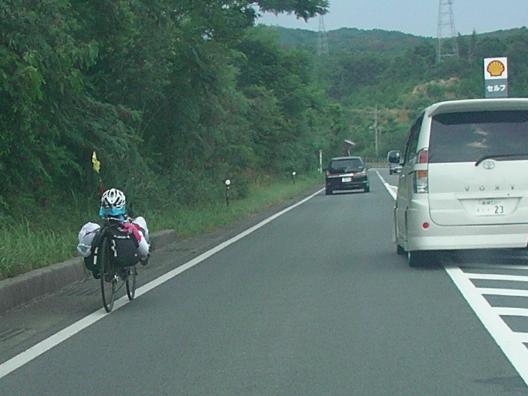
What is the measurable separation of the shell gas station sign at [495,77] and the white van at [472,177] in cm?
2609

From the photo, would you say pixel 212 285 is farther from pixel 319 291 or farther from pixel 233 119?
pixel 233 119

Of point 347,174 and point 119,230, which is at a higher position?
point 119,230

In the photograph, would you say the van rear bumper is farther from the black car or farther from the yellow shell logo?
the black car

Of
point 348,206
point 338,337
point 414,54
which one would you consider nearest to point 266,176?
point 348,206

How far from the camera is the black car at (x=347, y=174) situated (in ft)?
155

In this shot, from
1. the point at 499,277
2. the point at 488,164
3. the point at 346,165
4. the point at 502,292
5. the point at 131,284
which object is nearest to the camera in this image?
the point at 502,292

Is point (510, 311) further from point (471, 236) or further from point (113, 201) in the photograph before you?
point (113, 201)

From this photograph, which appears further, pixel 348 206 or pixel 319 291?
pixel 348 206

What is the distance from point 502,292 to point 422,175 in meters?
2.39

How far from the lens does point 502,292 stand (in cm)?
1234

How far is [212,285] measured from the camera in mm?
13898

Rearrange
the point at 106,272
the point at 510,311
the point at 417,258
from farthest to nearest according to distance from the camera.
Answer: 1. the point at 417,258
2. the point at 106,272
3. the point at 510,311

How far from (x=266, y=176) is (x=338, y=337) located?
49.2 metres

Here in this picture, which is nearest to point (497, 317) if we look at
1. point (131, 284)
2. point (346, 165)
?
point (131, 284)
